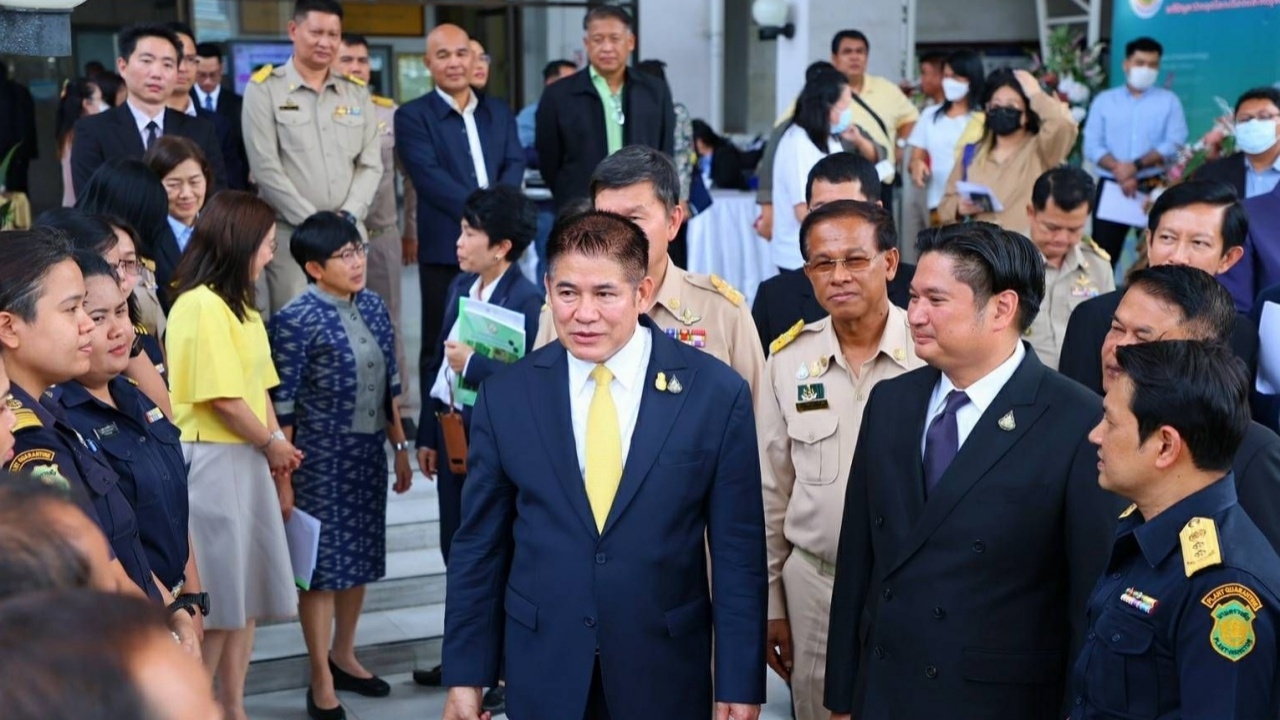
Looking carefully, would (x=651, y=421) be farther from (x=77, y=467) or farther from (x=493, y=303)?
(x=493, y=303)

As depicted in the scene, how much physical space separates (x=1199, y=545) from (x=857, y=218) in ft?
4.38

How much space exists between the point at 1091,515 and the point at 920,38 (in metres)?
10.2

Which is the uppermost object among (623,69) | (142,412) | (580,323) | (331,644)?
(623,69)

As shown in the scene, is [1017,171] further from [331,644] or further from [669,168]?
[331,644]

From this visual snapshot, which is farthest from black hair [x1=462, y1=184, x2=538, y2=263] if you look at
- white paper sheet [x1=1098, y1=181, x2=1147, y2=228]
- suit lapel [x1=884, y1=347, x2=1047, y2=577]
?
white paper sheet [x1=1098, y1=181, x2=1147, y2=228]

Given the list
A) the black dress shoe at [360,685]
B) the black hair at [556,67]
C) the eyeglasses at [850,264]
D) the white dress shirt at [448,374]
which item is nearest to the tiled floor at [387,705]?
the black dress shoe at [360,685]

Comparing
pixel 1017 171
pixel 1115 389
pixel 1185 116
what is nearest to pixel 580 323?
pixel 1115 389

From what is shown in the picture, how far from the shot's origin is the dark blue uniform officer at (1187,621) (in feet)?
6.40

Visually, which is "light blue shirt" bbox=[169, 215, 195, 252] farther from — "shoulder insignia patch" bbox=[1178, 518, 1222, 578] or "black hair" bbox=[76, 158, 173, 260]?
"shoulder insignia patch" bbox=[1178, 518, 1222, 578]

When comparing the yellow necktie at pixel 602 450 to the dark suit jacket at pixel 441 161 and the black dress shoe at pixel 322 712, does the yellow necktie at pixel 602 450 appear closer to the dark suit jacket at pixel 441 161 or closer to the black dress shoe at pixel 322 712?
the black dress shoe at pixel 322 712

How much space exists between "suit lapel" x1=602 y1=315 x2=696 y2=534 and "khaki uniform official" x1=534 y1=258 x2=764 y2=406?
68 centimetres

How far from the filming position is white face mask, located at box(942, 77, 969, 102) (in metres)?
7.58

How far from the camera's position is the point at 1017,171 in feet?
20.3

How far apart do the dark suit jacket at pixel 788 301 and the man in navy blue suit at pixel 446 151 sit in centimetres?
200
